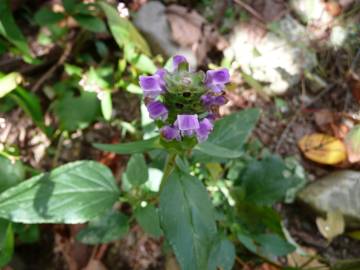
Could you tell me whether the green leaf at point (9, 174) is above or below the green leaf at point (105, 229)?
above

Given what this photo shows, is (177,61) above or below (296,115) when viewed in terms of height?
above

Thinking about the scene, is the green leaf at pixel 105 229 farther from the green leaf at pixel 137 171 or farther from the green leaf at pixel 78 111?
the green leaf at pixel 78 111

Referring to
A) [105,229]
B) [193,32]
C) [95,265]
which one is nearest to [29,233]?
[95,265]

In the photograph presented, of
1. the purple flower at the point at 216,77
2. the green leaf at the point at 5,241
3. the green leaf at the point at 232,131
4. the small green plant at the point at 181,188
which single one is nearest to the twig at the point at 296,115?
the small green plant at the point at 181,188

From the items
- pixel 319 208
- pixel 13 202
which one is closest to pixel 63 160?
pixel 13 202

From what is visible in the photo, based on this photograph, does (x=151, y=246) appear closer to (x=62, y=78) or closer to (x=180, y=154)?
(x=180, y=154)

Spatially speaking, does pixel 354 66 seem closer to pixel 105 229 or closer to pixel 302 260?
pixel 302 260

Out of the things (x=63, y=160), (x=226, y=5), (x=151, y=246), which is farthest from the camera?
(x=226, y=5)
